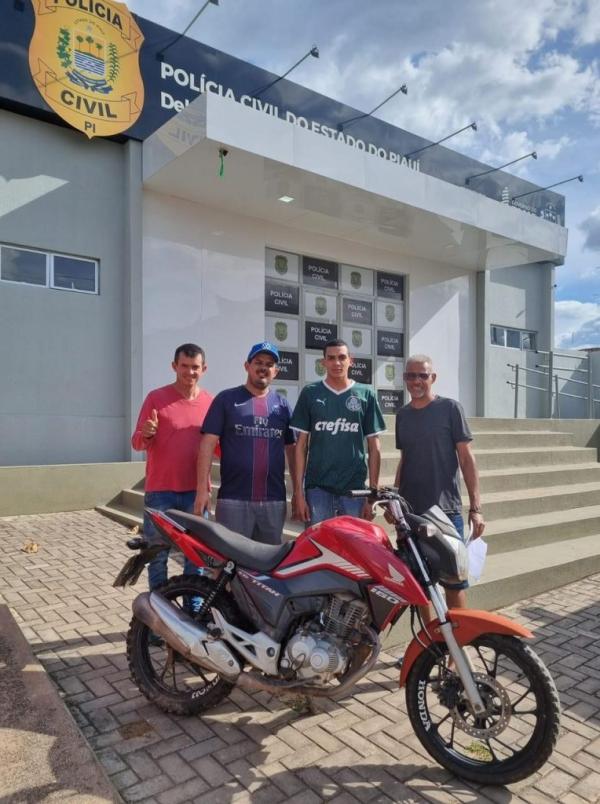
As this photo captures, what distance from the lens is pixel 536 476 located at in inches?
292

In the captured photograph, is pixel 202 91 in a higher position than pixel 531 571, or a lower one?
higher

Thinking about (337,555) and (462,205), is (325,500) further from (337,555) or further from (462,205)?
(462,205)

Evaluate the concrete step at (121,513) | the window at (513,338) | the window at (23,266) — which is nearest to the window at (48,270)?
the window at (23,266)

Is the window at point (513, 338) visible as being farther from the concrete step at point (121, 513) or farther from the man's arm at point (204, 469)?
the man's arm at point (204, 469)

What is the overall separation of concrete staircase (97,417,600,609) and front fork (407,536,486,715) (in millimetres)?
1935

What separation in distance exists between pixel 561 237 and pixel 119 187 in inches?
311

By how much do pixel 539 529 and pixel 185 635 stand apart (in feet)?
13.9

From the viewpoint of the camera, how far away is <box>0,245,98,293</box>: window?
7984 millimetres

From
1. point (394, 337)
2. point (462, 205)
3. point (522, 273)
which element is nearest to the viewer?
point (462, 205)

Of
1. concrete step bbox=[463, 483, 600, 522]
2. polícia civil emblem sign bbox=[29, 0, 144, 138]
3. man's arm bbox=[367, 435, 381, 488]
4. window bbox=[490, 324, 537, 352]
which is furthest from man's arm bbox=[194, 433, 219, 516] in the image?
window bbox=[490, 324, 537, 352]

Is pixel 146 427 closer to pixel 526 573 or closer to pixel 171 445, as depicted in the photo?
pixel 171 445

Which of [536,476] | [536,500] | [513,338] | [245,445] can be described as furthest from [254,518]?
[513,338]

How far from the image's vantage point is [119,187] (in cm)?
877

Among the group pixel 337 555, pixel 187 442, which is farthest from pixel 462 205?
pixel 337 555
